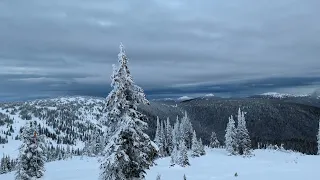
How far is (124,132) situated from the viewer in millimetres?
17656

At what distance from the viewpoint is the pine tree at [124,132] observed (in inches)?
680

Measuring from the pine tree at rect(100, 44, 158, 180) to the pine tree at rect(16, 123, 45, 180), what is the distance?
21.6 metres

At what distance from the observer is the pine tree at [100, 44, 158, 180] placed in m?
17.3

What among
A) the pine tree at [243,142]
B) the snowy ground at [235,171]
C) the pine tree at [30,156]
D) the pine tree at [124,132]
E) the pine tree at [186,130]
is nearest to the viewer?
the pine tree at [124,132]

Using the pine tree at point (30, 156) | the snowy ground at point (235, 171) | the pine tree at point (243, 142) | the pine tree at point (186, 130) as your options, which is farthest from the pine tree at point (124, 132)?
the pine tree at point (186, 130)

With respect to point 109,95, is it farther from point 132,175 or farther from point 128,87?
point 132,175

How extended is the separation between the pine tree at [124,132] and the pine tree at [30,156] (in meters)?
21.6

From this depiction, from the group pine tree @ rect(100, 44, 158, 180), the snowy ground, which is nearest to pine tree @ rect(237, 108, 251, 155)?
the snowy ground

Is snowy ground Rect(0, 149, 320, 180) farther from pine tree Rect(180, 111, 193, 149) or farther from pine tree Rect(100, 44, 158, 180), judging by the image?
pine tree Rect(180, 111, 193, 149)

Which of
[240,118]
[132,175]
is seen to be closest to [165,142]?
[240,118]

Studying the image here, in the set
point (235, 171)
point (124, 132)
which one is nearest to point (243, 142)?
point (235, 171)

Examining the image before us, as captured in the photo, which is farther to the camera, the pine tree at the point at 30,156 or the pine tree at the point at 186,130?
the pine tree at the point at 186,130

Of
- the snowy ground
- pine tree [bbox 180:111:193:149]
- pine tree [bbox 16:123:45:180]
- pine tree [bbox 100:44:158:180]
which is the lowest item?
pine tree [bbox 180:111:193:149]

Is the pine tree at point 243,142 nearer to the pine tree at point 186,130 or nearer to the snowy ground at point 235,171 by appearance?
the snowy ground at point 235,171
